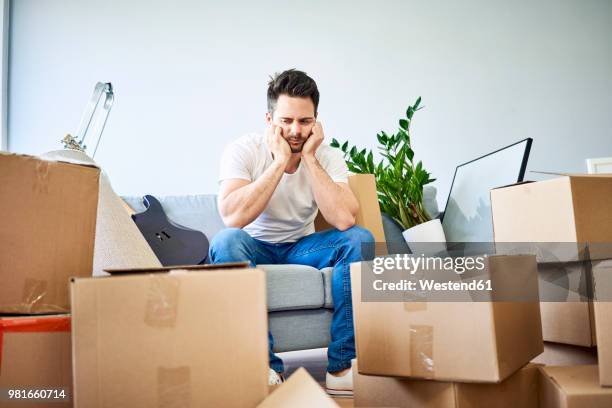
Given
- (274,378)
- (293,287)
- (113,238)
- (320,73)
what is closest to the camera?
(113,238)

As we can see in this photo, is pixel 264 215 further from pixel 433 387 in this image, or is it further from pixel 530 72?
pixel 530 72

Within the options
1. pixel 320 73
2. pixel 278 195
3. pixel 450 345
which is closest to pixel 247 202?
pixel 278 195

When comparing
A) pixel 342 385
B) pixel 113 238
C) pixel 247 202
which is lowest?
pixel 342 385

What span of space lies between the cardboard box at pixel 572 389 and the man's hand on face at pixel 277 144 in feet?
3.44

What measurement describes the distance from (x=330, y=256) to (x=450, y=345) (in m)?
0.80

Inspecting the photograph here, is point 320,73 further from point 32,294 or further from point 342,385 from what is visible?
point 32,294

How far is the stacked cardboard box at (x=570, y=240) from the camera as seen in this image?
1348 millimetres

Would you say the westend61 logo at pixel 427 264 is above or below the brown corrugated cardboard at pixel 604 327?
above

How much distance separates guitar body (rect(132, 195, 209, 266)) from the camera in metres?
1.93

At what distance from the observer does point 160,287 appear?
0.82 metres

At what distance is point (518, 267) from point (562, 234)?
274 mm

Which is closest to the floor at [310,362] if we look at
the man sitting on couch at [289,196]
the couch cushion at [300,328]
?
the couch cushion at [300,328]

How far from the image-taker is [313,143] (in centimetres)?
195

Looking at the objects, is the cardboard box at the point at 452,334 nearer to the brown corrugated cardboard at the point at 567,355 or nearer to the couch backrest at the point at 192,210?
the brown corrugated cardboard at the point at 567,355
